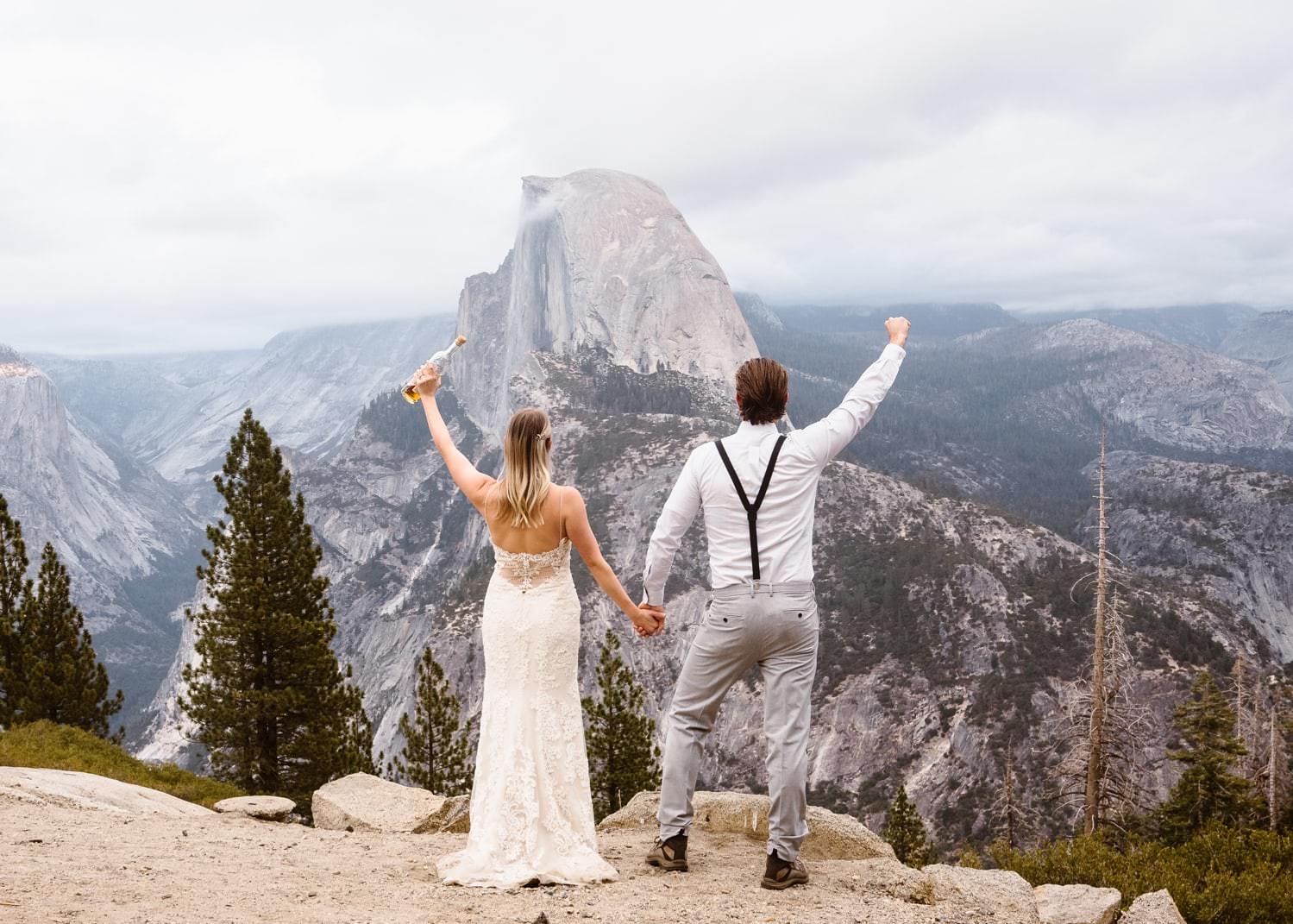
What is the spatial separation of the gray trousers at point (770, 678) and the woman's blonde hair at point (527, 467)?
162 cm

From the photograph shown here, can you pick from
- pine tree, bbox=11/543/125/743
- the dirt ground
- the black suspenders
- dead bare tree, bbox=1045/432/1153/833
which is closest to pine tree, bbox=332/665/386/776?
pine tree, bbox=11/543/125/743

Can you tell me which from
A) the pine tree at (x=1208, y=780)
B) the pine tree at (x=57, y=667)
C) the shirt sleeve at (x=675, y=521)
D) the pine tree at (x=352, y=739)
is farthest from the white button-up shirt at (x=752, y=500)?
the pine tree at (x=1208, y=780)

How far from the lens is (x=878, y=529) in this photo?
136m

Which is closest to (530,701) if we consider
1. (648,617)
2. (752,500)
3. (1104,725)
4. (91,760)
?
(648,617)

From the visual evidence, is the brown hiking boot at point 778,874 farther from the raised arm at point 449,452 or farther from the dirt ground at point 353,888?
the raised arm at point 449,452

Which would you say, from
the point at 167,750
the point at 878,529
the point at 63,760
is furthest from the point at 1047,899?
the point at 167,750

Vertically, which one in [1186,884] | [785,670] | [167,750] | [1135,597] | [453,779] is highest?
[785,670]

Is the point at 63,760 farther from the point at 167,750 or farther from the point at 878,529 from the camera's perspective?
the point at 167,750

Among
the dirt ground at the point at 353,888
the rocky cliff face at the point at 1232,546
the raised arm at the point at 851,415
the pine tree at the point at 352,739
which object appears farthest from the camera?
the rocky cliff face at the point at 1232,546

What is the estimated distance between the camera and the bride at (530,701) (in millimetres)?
7516

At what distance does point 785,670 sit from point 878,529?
134 m

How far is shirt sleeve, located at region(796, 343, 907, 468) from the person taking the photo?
7.27 m

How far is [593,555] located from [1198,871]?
11884mm

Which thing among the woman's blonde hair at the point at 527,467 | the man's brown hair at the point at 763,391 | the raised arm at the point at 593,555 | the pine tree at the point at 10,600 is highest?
the man's brown hair at the point at 763,391
